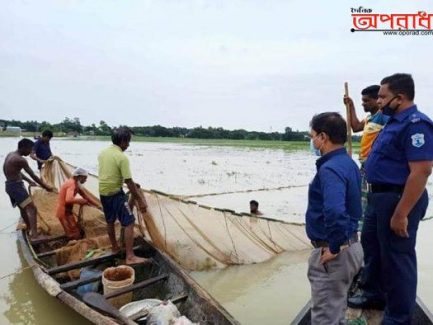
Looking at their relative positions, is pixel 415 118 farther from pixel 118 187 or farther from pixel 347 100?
pixel 118 187

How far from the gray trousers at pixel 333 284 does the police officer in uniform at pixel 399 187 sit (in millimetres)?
422

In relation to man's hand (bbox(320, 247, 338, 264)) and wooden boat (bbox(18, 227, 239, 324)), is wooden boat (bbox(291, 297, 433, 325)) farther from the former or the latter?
man's hand (bbox(320, 247, 338, 264))

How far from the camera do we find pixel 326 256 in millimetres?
2086

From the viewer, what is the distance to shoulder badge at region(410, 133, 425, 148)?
2.26 metres

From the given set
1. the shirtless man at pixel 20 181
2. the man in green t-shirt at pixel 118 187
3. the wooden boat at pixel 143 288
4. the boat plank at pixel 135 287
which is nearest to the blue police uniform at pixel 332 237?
the wooden boat at pixel 143 288


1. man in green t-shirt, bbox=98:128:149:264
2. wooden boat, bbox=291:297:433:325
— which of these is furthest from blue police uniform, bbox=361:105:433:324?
man in green t-shirt, bbox=98:128:149:264

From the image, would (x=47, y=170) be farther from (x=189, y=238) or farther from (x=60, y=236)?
(x=189, y=238)

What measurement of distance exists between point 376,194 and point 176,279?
7.07 ft

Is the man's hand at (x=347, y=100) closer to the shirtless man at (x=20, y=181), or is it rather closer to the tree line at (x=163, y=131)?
the shirtless man at (x=20, y=181)

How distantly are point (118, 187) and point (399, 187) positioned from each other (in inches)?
113

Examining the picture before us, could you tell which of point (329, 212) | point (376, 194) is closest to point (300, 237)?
point (376, 194)

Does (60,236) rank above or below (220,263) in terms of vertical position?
above

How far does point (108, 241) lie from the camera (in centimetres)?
475

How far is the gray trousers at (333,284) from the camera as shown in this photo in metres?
2.10
